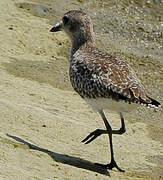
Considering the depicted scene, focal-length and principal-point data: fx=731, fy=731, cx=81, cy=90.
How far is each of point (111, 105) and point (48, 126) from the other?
1.58m

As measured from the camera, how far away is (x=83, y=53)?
34.8 ft

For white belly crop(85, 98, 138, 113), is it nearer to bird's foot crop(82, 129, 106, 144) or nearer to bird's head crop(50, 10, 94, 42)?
bird's foot crop(82, 129, 106, 144)

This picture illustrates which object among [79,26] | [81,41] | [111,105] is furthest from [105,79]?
[79,26]

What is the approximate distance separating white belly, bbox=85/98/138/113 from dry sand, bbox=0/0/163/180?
0.79 metres

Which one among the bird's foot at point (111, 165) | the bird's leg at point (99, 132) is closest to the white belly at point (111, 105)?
the bird's leg at point (99, 132)

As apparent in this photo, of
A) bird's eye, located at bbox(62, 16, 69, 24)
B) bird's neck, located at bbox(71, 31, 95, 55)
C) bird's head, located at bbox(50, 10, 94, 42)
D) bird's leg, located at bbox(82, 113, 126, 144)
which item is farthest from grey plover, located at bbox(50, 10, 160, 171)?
bird's eye, located at bbox(62, 16, 69, 24)

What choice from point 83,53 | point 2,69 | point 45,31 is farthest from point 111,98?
point 45,31

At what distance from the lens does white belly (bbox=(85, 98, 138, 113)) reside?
9.54 m

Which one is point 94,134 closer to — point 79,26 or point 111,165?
point 111,165

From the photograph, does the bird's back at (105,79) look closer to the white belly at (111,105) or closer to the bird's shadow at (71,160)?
the white belly at (111,105)

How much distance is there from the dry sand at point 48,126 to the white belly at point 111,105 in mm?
792

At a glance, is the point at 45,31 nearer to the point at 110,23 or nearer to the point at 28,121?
the point at 110,23

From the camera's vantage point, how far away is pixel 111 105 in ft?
31.7

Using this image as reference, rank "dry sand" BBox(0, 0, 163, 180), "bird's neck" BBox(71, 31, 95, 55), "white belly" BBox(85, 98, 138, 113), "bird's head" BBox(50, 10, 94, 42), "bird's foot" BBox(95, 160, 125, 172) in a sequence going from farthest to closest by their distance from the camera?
"bird's head" BBox(50, 10, 94, 42)
"bird's neck" BBox(71, 31, 95, 55)
"bird's foot" BBox(95, 160, 125, 172)
"white belly" BBox(85, 98, 138, 113)
"dry sand" BBox(0, 0, 163, 180)
